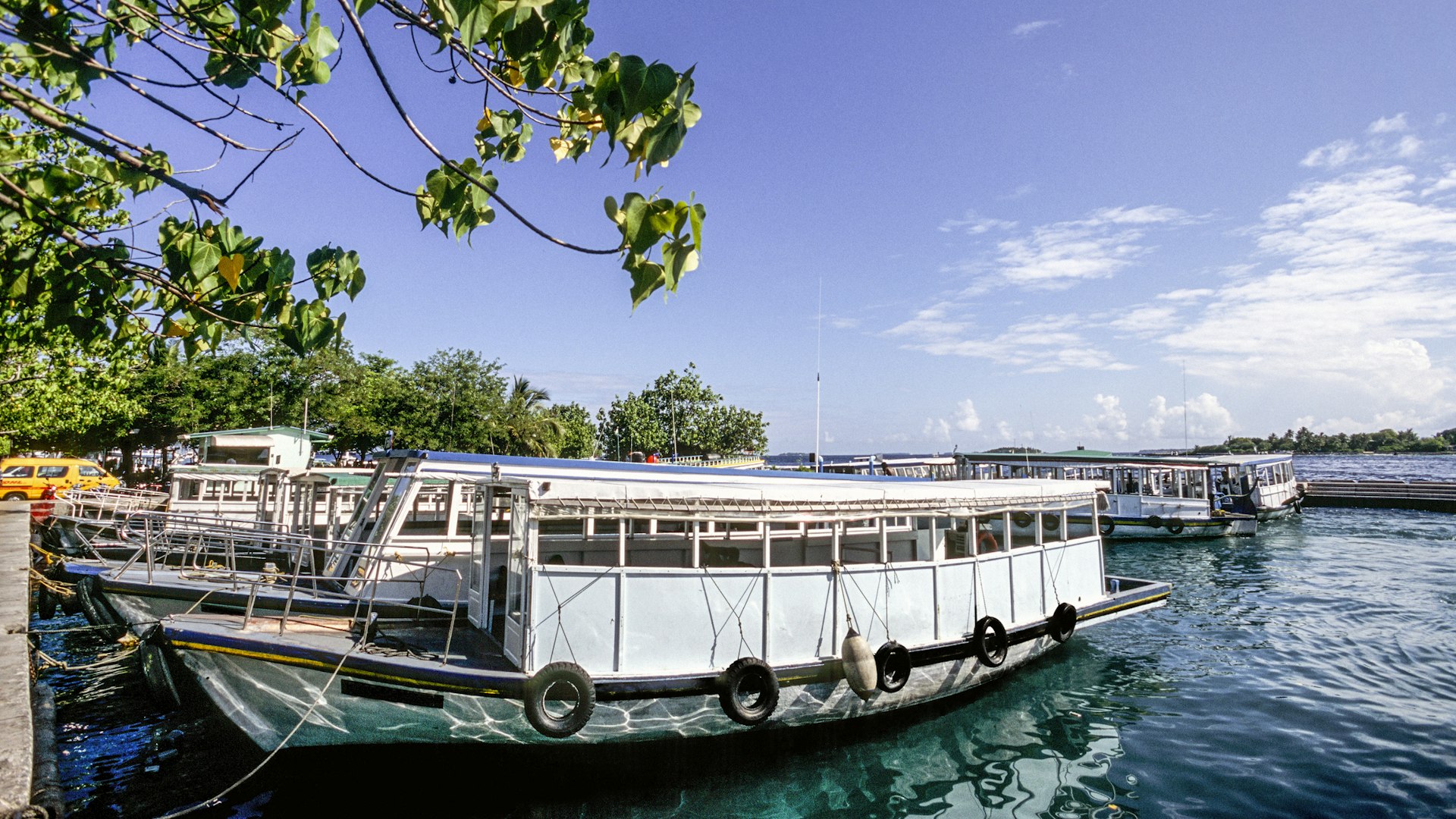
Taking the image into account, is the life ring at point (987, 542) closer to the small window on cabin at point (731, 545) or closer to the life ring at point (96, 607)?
the small window on cabin at point (731, 545)

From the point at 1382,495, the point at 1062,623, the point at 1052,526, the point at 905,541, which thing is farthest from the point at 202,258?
the point at 1382,495

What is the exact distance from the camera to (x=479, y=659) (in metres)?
8.02

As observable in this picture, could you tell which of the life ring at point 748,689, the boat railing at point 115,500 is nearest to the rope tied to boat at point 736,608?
the life ring at point 748,689

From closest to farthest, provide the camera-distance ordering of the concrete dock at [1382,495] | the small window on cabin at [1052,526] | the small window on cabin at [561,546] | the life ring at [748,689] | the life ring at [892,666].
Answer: the life ring at [748,689] → the life ring at [892,666] → the small window on cabin at [561,546] → the small window on cabin at [1052,526] → the concrete dock at [1382,495]

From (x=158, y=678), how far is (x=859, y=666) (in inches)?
394

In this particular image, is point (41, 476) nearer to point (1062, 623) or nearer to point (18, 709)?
point (18, 709)

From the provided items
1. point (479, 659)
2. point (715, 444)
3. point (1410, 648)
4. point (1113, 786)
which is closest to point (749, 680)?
point (479, 659)

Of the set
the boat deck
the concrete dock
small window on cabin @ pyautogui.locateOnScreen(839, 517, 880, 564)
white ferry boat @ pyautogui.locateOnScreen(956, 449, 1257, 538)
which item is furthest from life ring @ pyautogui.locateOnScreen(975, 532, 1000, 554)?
the concrete dock

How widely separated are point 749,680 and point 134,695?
1043cm

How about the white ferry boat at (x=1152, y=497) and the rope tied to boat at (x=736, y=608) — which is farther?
the white ferry boat at (x=1152, y=497)

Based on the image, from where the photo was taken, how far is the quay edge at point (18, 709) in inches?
235

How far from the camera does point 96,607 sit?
1189 centimetres

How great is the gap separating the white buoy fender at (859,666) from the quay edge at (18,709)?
296 inches

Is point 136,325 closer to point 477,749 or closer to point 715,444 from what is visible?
point 477,749
